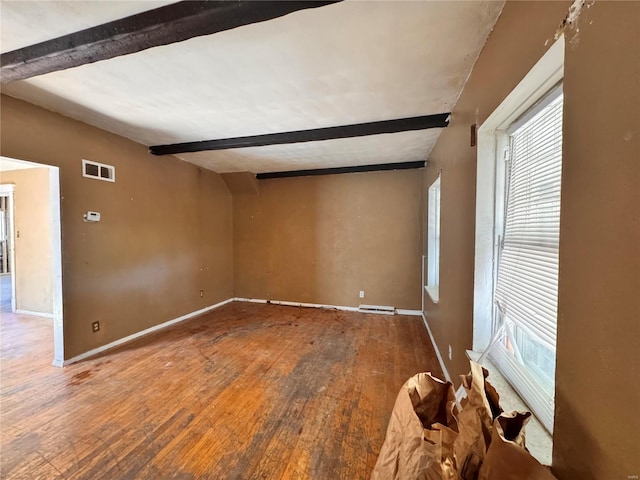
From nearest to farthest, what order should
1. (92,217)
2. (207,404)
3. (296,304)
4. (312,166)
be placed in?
(207,404), (92,217), (312,166), (296,304)

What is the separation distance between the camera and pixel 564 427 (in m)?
0.74

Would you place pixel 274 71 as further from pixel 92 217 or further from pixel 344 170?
pixel 344 170

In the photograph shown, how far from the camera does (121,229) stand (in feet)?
10.3

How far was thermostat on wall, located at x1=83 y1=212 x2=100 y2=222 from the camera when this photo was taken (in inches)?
109

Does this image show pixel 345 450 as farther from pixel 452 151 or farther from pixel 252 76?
pixel 252 76

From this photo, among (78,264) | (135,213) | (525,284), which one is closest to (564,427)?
(525,284)

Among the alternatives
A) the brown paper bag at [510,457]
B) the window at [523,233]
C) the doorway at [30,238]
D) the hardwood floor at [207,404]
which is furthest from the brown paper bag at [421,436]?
the doorway at [30,238]

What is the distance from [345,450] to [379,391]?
69 centimetres

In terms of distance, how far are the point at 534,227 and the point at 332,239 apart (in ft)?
12.1

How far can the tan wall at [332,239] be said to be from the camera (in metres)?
4.40

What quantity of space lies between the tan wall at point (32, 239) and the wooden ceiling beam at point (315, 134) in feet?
7.65

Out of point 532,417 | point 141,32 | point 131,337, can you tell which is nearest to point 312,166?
point 141,32

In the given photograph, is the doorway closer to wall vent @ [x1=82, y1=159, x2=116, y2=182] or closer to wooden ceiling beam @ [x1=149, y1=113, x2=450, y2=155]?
wall vent @ [x1=82, y1=159, x2=116, y2=182]

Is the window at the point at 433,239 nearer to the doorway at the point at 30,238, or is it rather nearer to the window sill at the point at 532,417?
the window sill at the point at 532,417
